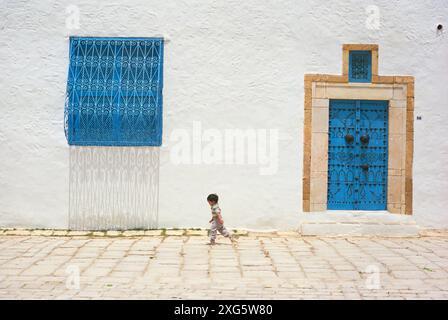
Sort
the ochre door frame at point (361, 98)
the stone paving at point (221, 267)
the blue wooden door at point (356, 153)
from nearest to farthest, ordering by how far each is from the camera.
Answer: the stone paving at point (221, 267) → the ochre door frame at point (361, 98) → the blue wooden door at point (356, 153)

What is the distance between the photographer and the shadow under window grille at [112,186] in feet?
23.6

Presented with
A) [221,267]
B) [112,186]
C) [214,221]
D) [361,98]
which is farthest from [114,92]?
[361,98]

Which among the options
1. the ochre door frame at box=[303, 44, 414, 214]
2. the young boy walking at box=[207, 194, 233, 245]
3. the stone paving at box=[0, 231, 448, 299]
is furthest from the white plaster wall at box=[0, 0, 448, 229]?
the young boy walking at box=[207, 194, 233, 245]

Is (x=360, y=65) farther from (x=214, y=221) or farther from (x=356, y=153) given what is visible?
(x=214, y=221)

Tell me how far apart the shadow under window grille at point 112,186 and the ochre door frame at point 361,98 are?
2.40 meters

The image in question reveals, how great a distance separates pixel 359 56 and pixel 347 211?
2.44 metres

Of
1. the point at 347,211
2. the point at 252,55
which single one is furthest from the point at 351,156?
the point at 252,55

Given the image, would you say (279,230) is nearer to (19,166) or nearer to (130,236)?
(130,236)

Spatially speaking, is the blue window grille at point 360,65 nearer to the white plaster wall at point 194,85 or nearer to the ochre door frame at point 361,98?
the ochre door frame at point 361,98

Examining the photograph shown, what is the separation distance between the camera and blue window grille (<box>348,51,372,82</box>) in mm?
7379

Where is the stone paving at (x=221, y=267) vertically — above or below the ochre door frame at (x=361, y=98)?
below

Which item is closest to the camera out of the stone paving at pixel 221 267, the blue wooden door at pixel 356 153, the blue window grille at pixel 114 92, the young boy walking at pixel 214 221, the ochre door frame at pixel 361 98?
the stone paving at pixel 221 267

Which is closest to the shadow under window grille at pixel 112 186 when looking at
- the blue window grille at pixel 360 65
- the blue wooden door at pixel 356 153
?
the blue wooden door at pixel 356 153

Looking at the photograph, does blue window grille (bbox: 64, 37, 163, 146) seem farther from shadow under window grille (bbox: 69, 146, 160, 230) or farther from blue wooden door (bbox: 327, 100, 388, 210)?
blue wooden door (bbox: 327, 100, 388, 210)
